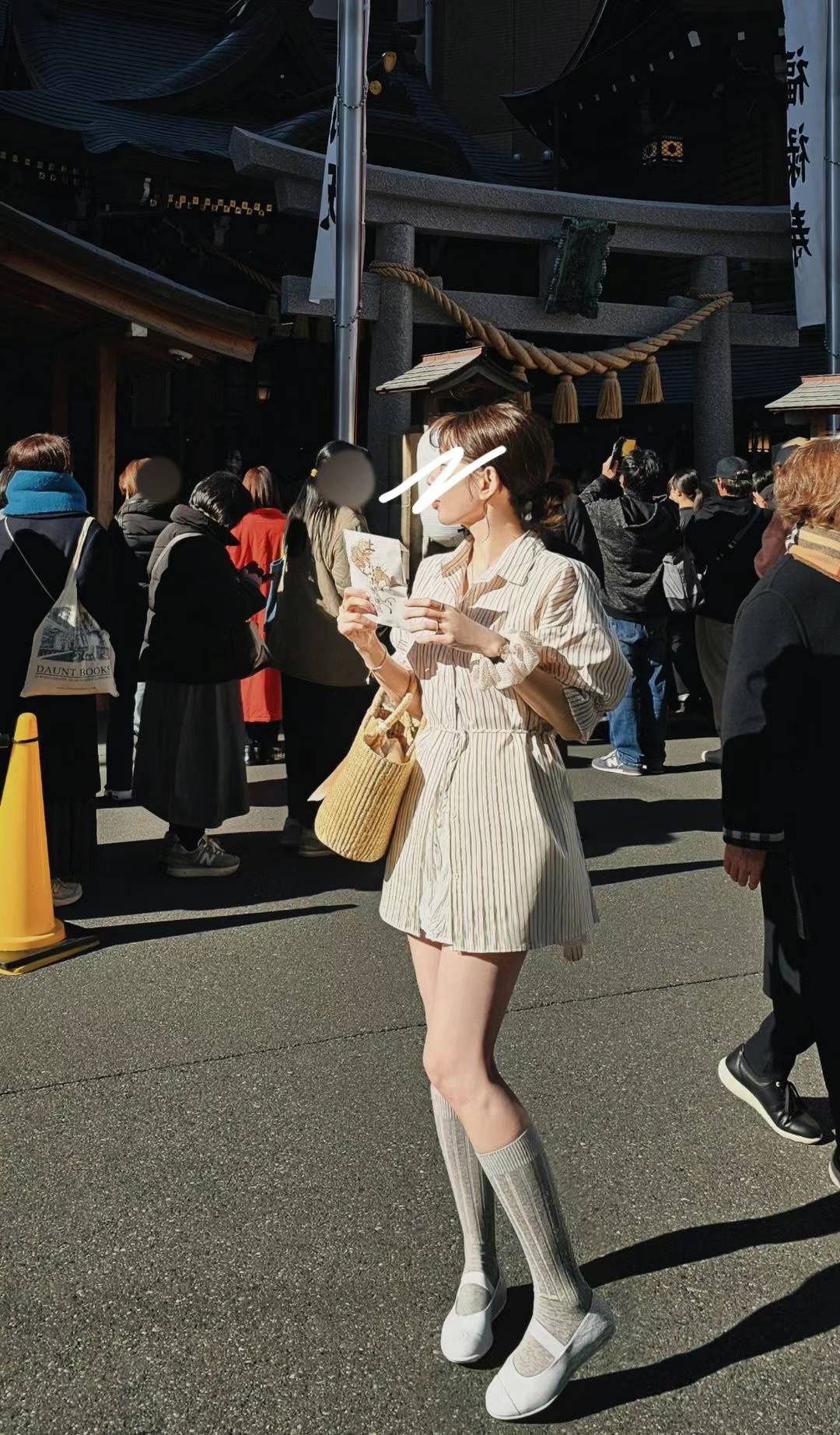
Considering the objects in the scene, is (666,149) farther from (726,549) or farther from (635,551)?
(635,551)

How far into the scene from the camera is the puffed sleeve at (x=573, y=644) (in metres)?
2.36

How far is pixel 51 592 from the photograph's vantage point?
5.30m

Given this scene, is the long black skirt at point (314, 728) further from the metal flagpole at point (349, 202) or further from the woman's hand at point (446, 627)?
the metal flagpole at point (349, 202)

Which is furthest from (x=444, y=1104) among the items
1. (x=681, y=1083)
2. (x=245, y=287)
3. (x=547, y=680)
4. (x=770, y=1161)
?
(x=245, y=287)

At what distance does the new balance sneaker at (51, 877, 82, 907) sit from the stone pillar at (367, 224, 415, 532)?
8.26 m

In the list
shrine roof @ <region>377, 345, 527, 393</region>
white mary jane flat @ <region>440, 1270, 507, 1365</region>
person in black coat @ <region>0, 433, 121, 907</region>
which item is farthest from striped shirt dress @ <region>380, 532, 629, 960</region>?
shrine roof @ <region>377, 345, 527, 393</region>

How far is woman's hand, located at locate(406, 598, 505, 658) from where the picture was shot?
2230mm

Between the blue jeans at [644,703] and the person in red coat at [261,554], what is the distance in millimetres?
2399

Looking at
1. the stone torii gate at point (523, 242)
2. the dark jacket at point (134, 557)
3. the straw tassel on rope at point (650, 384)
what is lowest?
the dark jacket at point (134, 557)

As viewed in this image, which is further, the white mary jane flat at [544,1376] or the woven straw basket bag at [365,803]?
the woven straw basket bag at [365,803]

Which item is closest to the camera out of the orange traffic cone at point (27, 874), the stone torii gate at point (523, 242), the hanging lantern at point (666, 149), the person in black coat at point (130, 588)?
the orange traffic cone at point (27, 874)

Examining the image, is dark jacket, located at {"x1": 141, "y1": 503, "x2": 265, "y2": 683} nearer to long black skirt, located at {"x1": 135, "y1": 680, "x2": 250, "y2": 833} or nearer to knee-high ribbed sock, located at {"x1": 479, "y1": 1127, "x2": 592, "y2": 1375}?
long black skirt, located at {"x1": 135, "y1": 680, "x2": 250, "y2": 833}

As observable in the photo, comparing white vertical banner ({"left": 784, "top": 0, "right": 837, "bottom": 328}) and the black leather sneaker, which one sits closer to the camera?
the black leather sneaker

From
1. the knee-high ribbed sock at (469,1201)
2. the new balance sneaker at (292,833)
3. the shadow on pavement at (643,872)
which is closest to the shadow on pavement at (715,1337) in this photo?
the knee-high ribbed sock at (469,1201)
